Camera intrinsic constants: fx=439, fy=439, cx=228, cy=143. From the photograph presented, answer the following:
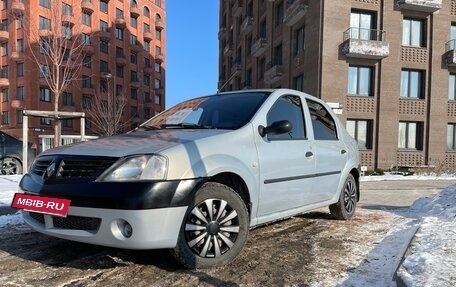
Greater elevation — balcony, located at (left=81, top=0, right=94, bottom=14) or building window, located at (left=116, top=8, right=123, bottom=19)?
building window, located at (left=116, top=8, right=123, bottom=19)

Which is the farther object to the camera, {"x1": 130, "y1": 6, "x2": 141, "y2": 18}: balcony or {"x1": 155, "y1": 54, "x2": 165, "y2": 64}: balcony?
{"x1": 155, "y1": 54, "x2": 165, "y2": 64}: balcony

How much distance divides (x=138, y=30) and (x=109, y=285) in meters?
65.6

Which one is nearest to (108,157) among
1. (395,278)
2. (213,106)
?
(213,106)

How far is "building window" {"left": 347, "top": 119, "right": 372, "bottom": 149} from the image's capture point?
2428cm

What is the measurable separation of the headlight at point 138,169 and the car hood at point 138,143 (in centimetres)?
7

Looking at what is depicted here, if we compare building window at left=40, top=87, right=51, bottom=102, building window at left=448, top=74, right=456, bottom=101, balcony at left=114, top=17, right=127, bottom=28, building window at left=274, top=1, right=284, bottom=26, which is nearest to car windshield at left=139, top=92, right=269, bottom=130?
building window at left=448, top=74, right=456, bottom=101

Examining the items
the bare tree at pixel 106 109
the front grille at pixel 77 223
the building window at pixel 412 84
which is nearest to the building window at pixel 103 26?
the bare tree at pixel 106 109

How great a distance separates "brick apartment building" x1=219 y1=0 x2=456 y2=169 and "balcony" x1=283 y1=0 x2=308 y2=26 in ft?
0.20

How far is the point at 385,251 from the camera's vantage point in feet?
15.0

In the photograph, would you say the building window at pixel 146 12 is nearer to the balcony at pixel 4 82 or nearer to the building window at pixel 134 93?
the building window at pixel 134 93

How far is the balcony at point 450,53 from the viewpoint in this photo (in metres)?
24.8

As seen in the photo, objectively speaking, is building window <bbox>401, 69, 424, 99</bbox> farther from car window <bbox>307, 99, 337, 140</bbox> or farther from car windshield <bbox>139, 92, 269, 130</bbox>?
car windshield <bbox>139, 92, 269, 130</bbox>

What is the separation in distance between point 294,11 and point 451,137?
1204 centimetres

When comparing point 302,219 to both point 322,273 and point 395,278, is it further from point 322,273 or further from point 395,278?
point 395,278
